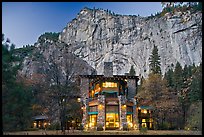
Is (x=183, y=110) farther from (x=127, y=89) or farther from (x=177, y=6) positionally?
(x=177, y=6)

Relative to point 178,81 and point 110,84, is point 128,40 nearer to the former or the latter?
point 178,81

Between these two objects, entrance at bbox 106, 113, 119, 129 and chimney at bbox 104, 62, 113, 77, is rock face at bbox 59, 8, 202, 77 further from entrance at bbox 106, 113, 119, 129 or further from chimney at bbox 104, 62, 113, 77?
entrance at bbox 106, 113, 119, 129

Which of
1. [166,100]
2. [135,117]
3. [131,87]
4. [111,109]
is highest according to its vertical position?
[131,87]

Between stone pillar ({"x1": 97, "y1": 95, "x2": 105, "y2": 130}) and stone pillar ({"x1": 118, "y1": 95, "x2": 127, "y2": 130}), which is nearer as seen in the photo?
stone pillar ({"x1": 97, "y1": 95, "x2": 105, "y2": 130})

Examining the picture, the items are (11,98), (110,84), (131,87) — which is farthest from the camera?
(131,87)

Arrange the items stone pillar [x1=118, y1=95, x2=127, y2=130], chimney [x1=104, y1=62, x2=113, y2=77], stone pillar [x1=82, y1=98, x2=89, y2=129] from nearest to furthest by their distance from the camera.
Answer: stone pillar [x1=118, y1=95, x2=127, y2=130] < stone pillar [x1=82, y1=98, x2=89, y2=129] < chimney [x1=104, y1=62, x2=113, y2=77]

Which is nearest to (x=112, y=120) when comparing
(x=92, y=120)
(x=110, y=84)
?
(x=92, y=120)

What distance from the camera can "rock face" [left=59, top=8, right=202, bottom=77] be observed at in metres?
71.4

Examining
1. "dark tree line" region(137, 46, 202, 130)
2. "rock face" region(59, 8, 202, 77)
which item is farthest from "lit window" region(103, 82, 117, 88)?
"rock face" region(59, 8, 202, 77)

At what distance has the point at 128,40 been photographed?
79.1m

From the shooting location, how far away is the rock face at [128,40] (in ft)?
234

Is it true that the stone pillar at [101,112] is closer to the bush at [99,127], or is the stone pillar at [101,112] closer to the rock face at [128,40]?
the bush at [99,127]

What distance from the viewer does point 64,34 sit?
312 ft

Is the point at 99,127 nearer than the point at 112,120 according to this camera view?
Yes
